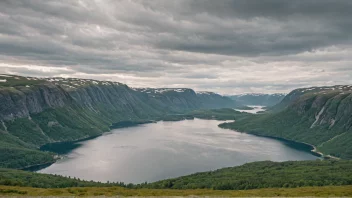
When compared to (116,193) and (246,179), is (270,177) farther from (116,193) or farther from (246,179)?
(116,193)

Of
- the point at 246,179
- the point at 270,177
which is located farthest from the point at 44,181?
the point at 270,177

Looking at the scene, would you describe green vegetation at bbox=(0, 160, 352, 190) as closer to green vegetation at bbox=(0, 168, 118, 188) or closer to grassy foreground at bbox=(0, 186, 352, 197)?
green vegetation at bbox=(0, 168, 118, 188)

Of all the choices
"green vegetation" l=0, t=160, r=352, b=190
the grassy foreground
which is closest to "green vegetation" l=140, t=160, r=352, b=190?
"green vegetation" l=0, t=160, r=352, b=190

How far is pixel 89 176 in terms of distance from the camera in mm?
183000

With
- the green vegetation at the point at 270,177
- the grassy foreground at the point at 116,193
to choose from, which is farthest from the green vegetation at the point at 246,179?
the grassy foreground at the point at 116,193

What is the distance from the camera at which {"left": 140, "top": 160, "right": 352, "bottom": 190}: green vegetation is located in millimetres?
134125

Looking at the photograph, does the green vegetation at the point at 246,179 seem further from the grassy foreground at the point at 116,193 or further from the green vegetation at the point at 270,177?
the grassy foreground at the point at 116,193

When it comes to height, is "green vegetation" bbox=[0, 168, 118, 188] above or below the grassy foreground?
below

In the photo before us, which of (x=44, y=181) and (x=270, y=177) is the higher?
(x=270, y=177)

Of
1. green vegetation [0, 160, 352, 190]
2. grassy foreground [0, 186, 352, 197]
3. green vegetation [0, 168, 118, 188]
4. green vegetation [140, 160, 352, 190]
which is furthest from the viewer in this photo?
green vegetation [140, 160, 352, 190]

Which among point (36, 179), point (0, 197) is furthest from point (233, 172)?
point (0, 197)

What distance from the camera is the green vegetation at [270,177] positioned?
440 feet

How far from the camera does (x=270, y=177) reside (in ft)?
490

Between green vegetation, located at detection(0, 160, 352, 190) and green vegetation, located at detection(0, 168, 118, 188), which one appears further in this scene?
green vegetation, located at detection(0, 168, 118, 188)
